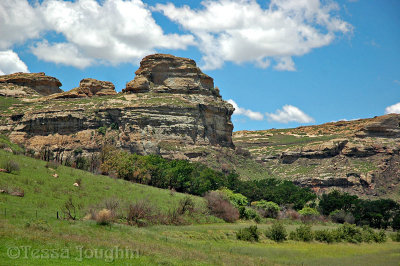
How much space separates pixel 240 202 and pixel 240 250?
3224 cm

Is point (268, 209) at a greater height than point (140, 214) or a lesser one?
greater

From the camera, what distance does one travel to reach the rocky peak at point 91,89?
114 m

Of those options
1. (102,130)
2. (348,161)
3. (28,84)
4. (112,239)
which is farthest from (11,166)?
(348,161)

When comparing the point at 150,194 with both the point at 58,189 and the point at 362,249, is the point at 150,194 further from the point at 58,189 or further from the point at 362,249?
the point at 362,249

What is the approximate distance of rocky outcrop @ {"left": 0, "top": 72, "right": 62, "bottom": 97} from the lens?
119m

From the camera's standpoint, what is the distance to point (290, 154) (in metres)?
128

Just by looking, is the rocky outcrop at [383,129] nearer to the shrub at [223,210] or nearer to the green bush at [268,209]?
the green bush at [268,209]

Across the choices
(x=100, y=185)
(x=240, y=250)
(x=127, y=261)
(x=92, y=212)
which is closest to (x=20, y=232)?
(x=127, y=261)

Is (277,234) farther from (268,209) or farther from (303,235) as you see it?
(268,209)

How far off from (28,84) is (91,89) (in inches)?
883

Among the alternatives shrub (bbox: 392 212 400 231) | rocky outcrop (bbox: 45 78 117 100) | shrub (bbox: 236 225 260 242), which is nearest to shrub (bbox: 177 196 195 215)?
shrub (bbox: 236 225 260 242)

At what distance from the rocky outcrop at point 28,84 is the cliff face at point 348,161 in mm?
73210

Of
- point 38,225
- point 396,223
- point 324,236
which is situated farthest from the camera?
point 396,223

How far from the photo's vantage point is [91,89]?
119812 mm
